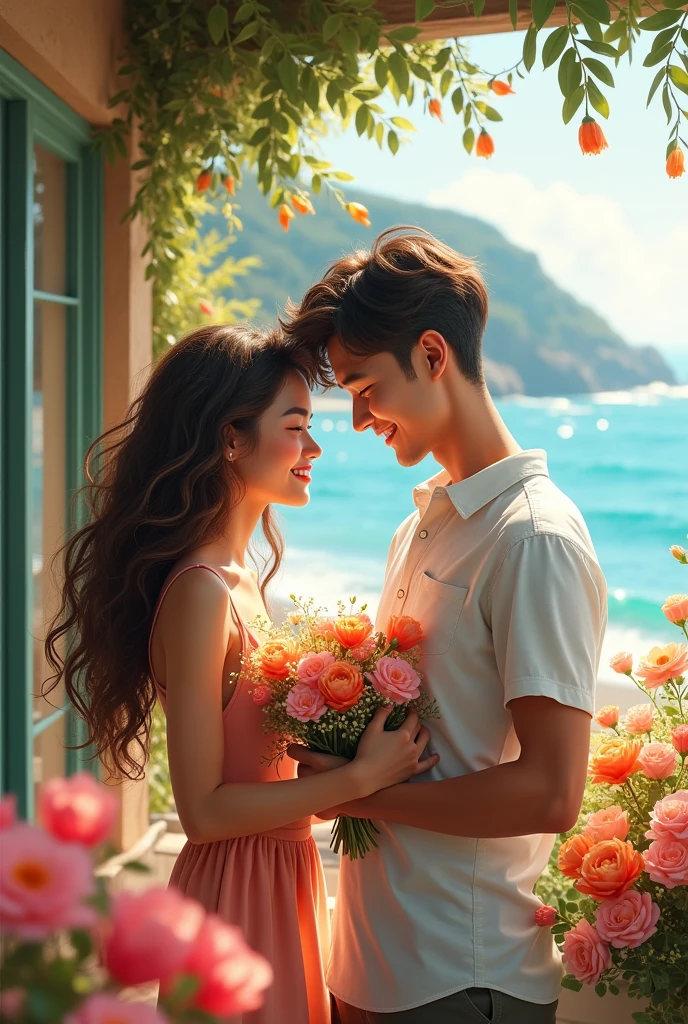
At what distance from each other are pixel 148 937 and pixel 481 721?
4.28 ft

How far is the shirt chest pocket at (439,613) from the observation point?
1817mm

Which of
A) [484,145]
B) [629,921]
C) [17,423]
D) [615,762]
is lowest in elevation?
[629,921]

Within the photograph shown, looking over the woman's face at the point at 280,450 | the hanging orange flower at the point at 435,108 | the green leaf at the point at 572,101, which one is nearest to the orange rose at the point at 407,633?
the woman's face at the point at 280,450

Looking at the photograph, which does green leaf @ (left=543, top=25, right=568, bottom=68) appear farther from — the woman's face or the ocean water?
the ocean water

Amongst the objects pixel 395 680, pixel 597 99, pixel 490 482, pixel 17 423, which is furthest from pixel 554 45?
pixel 17 423

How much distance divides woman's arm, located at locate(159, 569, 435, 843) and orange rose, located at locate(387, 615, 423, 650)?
136mm

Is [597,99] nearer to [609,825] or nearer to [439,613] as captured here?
[439,613]

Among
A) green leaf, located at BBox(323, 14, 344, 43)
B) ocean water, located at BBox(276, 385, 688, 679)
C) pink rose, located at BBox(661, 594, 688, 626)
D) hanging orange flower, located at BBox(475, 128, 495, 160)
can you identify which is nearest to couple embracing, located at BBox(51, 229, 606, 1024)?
pink rose, located at BBox(661, 594, 688, 626)

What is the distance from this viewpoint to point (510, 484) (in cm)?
187

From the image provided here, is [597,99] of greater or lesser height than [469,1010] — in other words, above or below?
above

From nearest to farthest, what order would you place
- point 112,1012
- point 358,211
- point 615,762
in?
point 112,1012 < point 615,762 < point 358,211

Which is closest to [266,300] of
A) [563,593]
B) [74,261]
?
[74,261]

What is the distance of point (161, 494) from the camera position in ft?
6.92

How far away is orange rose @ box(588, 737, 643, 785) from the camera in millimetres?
2090
